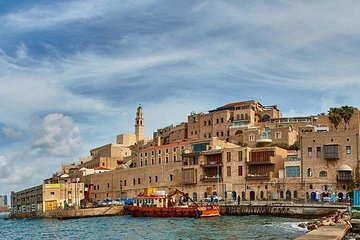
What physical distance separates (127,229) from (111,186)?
44.0m

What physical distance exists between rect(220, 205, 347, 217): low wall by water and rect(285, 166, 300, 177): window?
920 centimetres

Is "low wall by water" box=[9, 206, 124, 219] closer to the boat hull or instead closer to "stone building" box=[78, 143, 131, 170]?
the boat hull

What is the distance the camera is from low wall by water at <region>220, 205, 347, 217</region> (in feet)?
173

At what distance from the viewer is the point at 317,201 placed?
6128cm

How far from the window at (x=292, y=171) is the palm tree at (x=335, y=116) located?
44.1 feet

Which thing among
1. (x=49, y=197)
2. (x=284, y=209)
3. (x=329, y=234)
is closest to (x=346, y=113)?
(x=284, y=209)

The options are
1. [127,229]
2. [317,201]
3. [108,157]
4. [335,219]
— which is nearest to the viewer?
[335,219]

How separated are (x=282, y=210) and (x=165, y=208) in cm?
1339

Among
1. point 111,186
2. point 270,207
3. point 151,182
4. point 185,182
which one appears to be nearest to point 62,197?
point 111,186

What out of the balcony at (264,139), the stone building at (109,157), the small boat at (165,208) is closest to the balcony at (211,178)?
the small boat at (165,208)

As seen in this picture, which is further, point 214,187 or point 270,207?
point 214,187

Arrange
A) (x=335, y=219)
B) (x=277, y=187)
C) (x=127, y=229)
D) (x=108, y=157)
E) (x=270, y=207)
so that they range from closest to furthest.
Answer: (x=335, y=219), (x=127, y=229), (x=270, y=207), (x=277, y=187), (x=108, y=157)

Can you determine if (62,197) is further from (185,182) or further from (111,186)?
(185,182)

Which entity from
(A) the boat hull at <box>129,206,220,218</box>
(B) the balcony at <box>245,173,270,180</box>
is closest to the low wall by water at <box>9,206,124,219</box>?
(A) the boat hull at <box>129,206,220,218</box>
